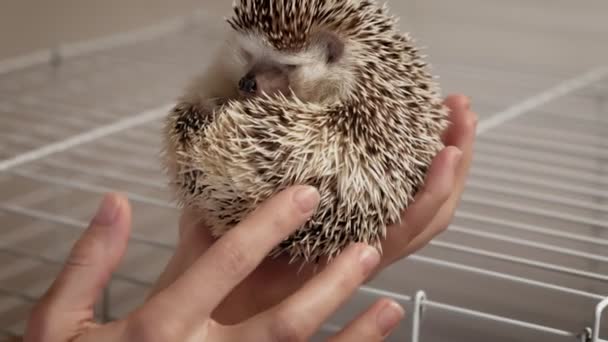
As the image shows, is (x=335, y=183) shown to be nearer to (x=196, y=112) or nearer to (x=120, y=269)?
(x=196, y=112)

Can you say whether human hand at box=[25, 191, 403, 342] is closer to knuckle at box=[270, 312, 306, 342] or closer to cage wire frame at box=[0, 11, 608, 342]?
knuckle at box=[270, 312, 306, 342]

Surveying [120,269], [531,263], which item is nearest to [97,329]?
[531,263]

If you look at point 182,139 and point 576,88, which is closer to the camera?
point 182,139

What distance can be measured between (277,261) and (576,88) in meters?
1.01

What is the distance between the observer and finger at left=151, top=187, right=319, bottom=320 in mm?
694

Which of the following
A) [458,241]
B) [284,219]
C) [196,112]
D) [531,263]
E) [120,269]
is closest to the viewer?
[284,219]

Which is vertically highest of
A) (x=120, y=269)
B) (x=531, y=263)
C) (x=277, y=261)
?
(x=531, y=263)

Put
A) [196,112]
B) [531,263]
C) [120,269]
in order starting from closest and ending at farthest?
[196,112]
[531,263]
[120,269]

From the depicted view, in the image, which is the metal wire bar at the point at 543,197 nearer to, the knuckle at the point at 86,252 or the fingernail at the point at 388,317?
the fingernail at the point at 388,317

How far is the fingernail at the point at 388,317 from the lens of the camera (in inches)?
29.1

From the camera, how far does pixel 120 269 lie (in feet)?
4.57

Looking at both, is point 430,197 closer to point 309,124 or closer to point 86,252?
point 309,124

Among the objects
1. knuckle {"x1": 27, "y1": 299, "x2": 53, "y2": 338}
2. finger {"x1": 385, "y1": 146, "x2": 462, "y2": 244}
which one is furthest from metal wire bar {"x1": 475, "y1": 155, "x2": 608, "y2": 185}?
knuckle {"x1": 27, "y1": 299, "x2": 53, "y2": 338}

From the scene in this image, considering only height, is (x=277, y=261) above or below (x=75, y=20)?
below
